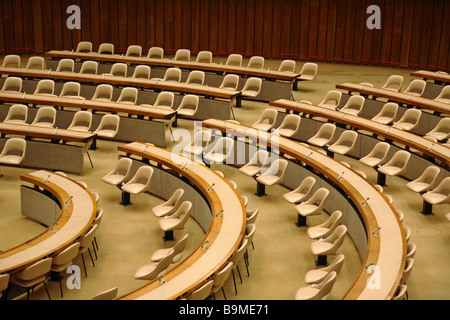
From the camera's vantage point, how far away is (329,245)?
8.21 meters

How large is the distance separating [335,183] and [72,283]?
13.7 feet

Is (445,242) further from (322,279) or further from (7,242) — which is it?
(7,242)

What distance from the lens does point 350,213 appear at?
9.20 meters

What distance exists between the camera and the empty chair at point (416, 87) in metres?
14.5

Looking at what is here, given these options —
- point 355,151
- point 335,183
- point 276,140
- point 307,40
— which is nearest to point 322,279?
point 335,183

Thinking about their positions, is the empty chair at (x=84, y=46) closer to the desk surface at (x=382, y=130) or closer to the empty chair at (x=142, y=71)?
the empty chair at (x=142, y=71)

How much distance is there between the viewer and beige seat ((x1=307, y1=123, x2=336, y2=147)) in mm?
11719

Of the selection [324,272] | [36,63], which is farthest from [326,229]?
[36,63]

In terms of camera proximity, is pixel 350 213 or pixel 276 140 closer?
pixel 350 213

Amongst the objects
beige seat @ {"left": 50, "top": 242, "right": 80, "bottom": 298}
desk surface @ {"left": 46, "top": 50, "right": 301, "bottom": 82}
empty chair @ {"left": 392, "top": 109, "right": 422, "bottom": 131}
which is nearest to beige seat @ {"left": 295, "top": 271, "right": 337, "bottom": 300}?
beige seat @ {"left": 50, "top": 242, "right": 80, "bottom": 298}

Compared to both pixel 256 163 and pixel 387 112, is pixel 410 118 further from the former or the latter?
pixel 256 163

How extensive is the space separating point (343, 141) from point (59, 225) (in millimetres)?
5735

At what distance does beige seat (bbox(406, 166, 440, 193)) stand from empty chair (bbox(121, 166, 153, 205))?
4.18 meters
